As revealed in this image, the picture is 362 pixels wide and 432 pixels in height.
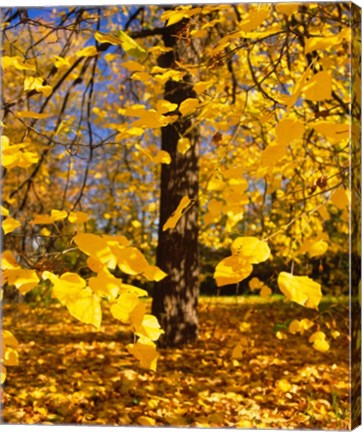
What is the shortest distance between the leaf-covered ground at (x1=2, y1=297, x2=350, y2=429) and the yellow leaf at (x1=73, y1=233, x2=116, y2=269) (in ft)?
4.20

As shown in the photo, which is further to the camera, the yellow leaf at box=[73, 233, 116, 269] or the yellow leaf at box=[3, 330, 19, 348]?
the yellow leaf at box=[3, 330, 19, 348]

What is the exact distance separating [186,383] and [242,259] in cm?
191

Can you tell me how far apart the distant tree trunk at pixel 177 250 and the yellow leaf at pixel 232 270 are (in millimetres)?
2193

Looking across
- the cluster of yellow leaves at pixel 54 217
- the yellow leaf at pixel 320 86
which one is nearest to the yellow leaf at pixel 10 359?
the cluster of yellow leaves at pixel 54 217

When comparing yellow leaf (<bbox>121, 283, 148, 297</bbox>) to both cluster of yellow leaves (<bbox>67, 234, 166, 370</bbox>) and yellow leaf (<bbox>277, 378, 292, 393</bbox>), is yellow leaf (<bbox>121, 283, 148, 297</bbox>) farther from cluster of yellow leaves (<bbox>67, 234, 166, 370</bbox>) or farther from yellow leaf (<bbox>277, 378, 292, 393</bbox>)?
yellow leaf (<bbox>277, 378, 292, 393</bbox>)

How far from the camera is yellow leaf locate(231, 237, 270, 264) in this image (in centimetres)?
76

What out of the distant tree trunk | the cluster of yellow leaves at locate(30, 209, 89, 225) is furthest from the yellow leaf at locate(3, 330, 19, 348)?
the distant tree trunk

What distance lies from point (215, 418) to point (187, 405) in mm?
203

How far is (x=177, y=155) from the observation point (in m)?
2.99

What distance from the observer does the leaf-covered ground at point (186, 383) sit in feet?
7.07

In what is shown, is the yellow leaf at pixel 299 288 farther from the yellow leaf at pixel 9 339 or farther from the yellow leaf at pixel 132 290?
the yellow leaf at pixel 9 339

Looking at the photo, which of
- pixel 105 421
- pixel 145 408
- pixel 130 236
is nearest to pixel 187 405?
pixel 145 408

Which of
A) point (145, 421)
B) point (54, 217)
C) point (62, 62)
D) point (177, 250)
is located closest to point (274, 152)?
point (54, 217)

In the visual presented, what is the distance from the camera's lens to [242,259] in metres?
0.76
